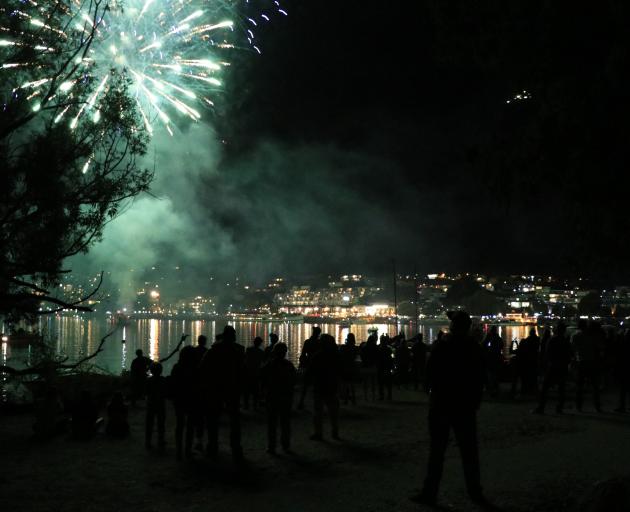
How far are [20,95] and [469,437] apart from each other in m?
7.35

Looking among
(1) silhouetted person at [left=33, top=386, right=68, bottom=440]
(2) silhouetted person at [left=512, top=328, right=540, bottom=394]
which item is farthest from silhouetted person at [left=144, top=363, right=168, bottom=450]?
(2) silhouetted person at [left=512, top=328, right=540, bottom=394]

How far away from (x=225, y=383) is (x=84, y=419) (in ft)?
11.5

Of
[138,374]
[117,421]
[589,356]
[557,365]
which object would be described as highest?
[589,356]

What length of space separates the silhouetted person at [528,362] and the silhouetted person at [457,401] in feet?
32.7

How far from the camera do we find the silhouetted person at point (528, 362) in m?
15.4

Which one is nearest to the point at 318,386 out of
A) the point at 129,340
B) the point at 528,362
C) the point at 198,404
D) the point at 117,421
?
the point at 198,404

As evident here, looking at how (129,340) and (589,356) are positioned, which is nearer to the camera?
(589,356)

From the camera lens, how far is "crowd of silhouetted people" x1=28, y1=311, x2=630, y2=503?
19.5ft

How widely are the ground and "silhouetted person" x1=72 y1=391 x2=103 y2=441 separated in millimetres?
288

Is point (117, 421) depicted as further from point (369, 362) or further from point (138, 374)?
point (369, 362)

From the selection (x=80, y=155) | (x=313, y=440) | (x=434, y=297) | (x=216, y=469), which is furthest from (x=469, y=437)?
(x=434, y=297)

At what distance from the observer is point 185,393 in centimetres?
878

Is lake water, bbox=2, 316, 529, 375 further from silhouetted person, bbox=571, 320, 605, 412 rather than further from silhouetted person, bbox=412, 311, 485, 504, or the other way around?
silhouetted person, bbox=571, 320, 605, 412

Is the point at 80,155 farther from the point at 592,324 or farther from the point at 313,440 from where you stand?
the point at 592,324
